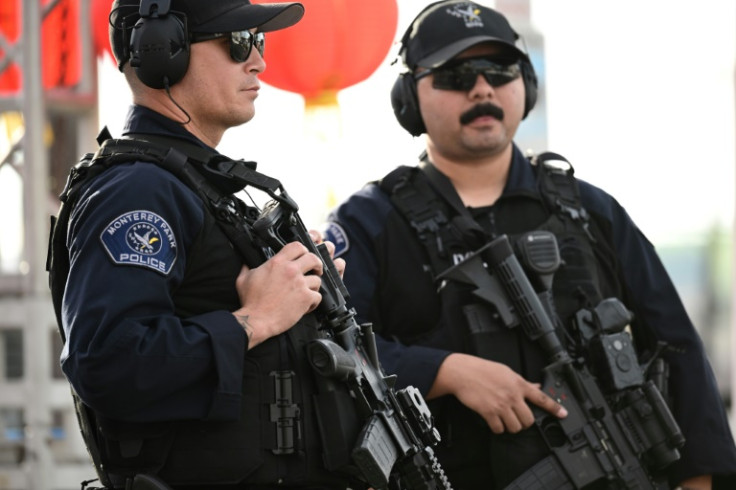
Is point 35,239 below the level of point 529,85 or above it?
below

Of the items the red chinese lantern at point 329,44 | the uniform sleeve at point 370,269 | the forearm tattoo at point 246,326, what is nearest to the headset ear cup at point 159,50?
the forearm tattoo at point 246,326

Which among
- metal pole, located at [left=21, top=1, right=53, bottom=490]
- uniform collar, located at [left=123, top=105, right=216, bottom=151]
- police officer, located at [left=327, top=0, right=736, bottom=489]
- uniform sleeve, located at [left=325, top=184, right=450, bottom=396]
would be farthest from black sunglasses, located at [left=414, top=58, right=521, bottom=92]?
metal pole, located at [left=21, top=1, right=53, bottom=490]

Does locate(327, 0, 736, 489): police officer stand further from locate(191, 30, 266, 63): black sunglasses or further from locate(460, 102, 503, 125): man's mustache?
locate(191, 30, 266, 63): black sunglasses

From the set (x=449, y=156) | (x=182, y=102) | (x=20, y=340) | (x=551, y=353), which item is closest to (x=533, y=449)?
(x=551, y=353)

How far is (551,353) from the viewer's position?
3.70 metres

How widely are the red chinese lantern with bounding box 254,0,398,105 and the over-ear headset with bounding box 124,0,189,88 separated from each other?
11.3ft

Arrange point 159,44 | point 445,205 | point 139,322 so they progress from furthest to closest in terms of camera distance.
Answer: point 445,205 → point 159,44 → point 139,322

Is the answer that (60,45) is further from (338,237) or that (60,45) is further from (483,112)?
(483,112)

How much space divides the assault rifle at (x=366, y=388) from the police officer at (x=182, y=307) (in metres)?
0.06

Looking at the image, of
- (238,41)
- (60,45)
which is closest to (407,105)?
(238,41)

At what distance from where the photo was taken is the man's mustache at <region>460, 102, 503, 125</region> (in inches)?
153

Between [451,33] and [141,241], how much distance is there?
1628 millimetres

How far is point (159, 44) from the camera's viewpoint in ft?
9.25

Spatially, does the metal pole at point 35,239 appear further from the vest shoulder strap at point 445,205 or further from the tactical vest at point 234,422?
the tactical vest at point 234,422
